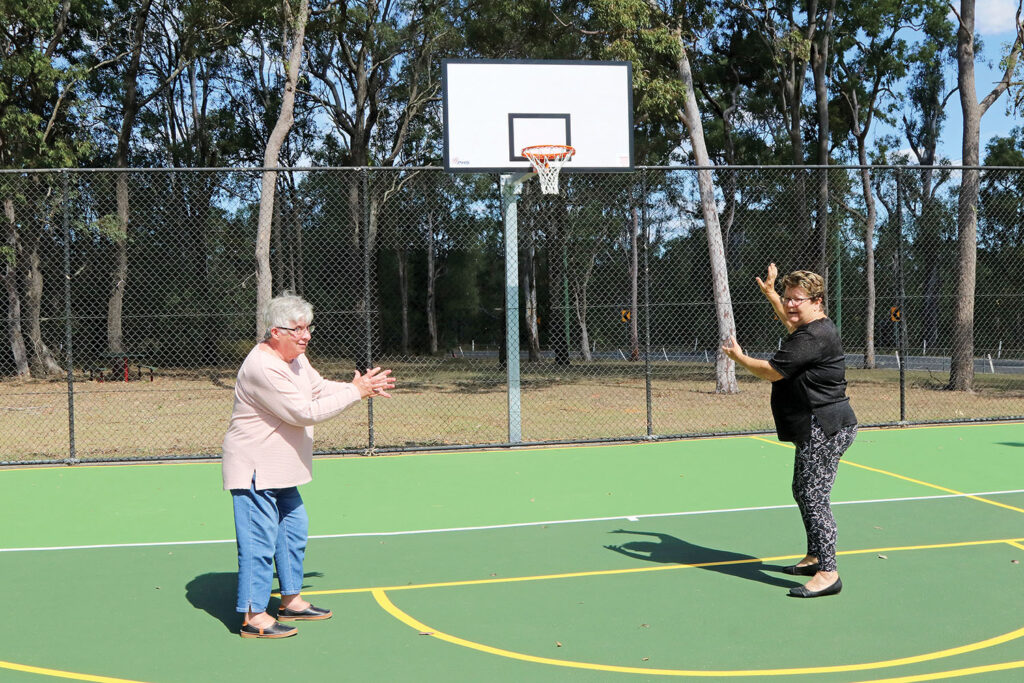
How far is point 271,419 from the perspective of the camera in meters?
4.39

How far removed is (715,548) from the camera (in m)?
6.12

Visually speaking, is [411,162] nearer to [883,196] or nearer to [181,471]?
[883,196]

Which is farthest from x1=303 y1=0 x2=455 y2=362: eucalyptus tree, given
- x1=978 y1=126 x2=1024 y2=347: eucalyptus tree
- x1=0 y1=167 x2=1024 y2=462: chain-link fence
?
x1=978 y1=126 x2=1024 y2=347: eucalyptus tree

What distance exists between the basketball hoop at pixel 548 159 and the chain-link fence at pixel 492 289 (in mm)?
3150

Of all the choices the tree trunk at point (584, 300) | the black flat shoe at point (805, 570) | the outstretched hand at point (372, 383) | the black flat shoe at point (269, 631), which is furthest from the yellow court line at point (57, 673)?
the tree trunk at point (584, 300)

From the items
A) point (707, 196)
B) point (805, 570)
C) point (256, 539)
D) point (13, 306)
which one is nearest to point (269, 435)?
point (256, 539)

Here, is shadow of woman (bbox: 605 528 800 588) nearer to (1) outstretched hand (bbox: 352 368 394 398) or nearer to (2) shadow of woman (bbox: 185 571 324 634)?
(2) shadow of woman (bbox: 185 571 324 634)

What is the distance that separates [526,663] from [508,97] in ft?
26.5

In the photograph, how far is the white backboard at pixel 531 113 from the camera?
10695mm

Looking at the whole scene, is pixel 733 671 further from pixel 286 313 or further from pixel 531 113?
pixel 531 113

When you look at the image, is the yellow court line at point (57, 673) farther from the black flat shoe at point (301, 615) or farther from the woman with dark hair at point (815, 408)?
the woman with dark hair at point (815, 408)

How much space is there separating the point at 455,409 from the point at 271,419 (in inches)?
491

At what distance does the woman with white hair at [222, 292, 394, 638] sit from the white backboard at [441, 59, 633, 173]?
650cm

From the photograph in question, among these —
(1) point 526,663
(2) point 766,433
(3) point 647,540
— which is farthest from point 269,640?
(2) point 766,433
